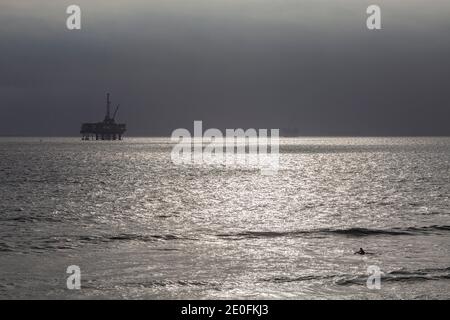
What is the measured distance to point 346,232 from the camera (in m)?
50.2

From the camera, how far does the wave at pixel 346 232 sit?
4750 cm

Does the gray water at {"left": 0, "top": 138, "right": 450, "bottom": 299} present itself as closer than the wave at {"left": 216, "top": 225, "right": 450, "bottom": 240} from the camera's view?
Result: Yes

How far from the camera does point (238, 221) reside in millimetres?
56312

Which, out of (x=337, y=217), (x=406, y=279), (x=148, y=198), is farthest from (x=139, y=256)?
(x=148, y=198)

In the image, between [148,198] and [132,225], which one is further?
[148,198]

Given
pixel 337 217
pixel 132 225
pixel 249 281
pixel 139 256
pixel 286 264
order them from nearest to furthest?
pixel 249 281 < pixel 286 264 < pixel 139 256 < pixel 132 225 < pixel 337 217

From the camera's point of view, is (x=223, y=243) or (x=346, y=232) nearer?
(x=223, y=243)

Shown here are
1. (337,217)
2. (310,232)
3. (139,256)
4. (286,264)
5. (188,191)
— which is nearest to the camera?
(286,264)

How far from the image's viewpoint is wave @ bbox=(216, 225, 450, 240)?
4750 centimetres

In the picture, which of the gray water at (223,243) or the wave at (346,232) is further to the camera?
the wave at (346,232)
